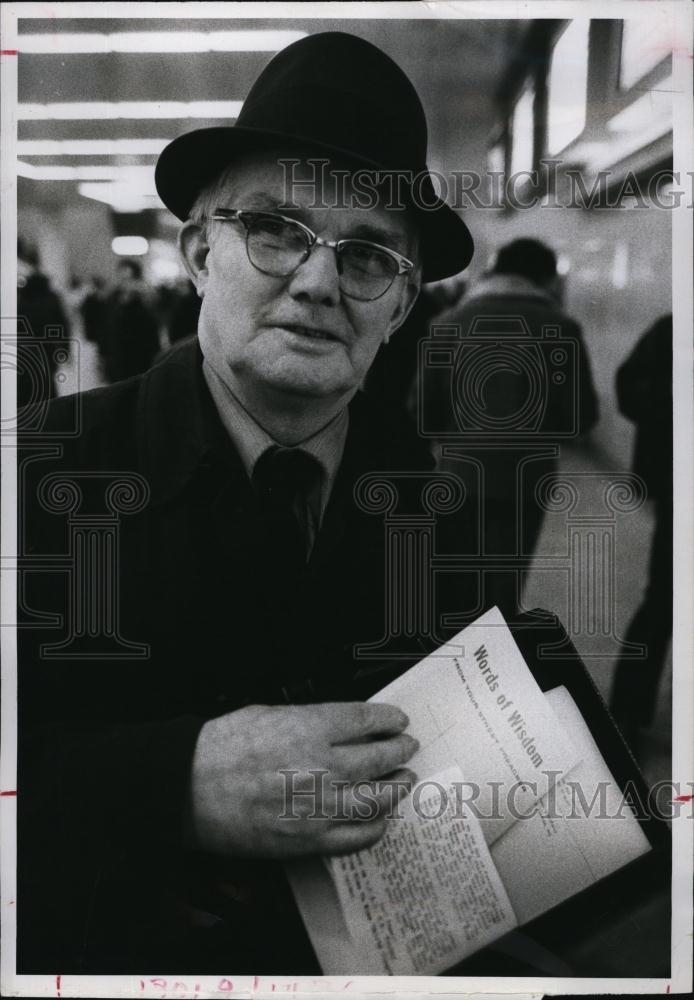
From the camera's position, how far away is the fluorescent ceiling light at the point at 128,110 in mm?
1604

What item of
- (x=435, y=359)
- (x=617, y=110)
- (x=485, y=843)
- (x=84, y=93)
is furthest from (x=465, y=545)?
(x=84, y=93)

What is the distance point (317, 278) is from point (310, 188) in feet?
0.51

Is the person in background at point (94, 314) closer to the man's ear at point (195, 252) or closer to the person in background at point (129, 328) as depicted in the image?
the person in background at point (129, 328)

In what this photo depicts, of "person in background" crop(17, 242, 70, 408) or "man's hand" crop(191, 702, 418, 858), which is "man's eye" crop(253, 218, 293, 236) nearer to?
"person in background" crop(17, 242, 70, 408)

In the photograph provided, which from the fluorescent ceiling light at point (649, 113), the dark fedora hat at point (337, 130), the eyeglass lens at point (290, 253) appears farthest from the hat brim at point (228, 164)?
the fluorescent ceiling light at point (649, 113)

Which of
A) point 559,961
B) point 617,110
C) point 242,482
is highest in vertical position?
point 617,110

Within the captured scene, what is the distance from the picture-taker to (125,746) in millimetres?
1597

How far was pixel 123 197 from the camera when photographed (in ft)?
5.30

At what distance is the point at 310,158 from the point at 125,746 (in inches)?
40.5

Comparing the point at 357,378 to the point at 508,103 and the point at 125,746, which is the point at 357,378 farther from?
the point at 125,746

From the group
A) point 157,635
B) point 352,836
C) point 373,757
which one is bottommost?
point 352,836

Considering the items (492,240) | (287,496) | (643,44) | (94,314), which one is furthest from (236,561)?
(643,44)

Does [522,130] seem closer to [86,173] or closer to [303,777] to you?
[86,173]

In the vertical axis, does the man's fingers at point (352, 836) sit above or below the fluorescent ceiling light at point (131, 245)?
below
